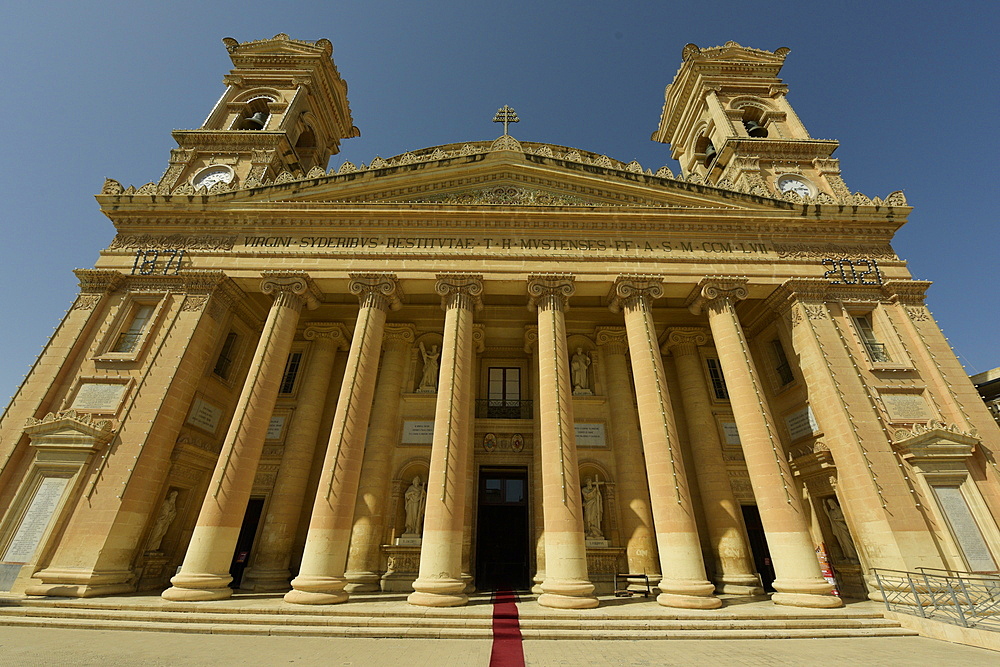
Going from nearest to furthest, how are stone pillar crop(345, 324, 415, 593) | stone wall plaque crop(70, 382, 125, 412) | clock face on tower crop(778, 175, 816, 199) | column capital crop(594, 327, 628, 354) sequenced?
1. stone wall plaque crop(70, 382, 125, 412)
2. stone pillar crop(345, 324, 415, 593)
3. column capital crop(594, 327, 628, 354)
4. clock face on tower crop(778, 175, 816, 199)

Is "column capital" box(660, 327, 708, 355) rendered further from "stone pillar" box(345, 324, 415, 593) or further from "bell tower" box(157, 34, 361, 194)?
"bell tower" box(157, 34, 361, 194)

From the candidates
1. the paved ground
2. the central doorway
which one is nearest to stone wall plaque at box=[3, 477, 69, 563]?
the paved ground

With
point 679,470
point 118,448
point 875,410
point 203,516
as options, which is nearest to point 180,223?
point 118,448

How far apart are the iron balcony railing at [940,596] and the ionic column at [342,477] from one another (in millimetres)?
12836

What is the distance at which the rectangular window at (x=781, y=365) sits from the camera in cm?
1653

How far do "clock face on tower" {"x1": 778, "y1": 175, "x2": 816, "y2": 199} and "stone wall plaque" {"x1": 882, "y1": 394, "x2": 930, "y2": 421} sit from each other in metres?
10.7

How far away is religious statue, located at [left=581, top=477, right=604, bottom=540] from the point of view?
50.2 feet

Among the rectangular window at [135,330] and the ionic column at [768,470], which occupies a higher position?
the rectangular window at [135,330]

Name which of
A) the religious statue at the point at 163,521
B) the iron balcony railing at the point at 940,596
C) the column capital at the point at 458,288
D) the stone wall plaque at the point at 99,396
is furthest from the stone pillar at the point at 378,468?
the iron balcony railing at the point at 940,596

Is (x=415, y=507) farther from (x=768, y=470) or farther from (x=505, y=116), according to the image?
(x=505, y=116)

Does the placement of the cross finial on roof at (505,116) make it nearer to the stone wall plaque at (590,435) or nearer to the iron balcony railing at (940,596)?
the stone wall plaque at (590,435)

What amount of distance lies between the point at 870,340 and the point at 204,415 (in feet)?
76.9

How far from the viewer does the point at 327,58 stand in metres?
27.9

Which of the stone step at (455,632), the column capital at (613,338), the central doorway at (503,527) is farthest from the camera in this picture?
the column capital at (613,338)
